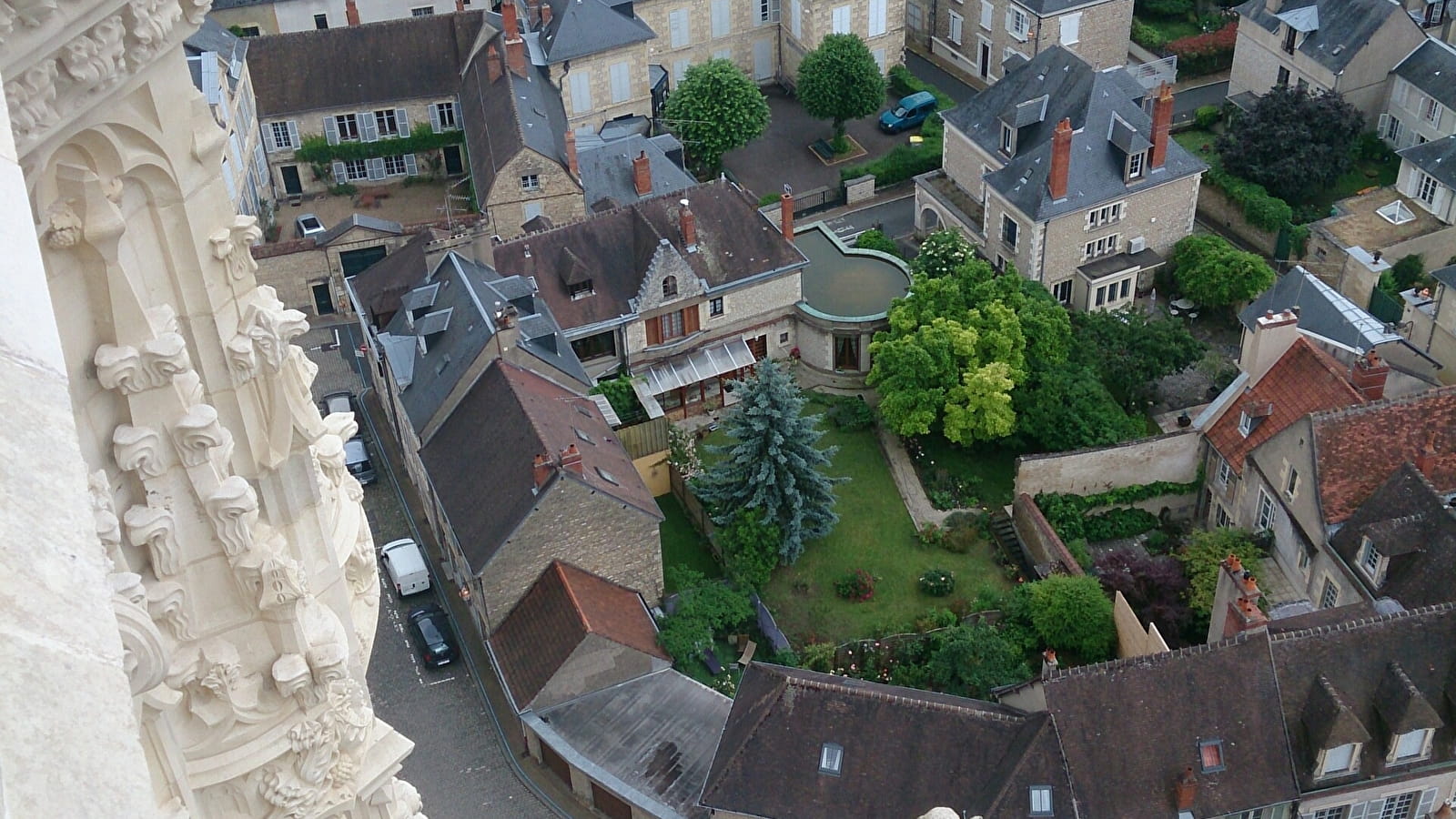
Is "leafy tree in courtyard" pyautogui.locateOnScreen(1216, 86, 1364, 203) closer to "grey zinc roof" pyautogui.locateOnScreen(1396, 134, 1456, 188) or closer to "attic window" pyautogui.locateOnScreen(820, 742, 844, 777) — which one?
"grey zinc roof" pyautogui.locateOnScreen(1396, 134, 1456, 188)

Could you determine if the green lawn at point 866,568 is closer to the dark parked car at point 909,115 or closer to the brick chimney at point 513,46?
the brick chimney at point 513,46

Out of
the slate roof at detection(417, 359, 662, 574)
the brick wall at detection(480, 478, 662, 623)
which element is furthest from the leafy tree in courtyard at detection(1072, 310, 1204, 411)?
the brick wall at detection(480, 478, 662, 623)

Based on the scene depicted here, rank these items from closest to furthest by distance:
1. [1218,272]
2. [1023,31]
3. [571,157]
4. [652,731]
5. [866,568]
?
1. [652,731]
2. [866,568]
3. [1218,272]
4. [571,157]
5. [1023,31]

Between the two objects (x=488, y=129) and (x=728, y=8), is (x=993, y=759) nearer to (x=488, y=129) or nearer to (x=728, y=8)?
(x=488, y=129)

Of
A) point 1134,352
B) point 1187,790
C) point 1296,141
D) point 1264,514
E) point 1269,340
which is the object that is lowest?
point 1264,514

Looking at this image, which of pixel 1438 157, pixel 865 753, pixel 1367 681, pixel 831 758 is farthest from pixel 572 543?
pixel 1438 157

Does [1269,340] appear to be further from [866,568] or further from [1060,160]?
[866,568]
